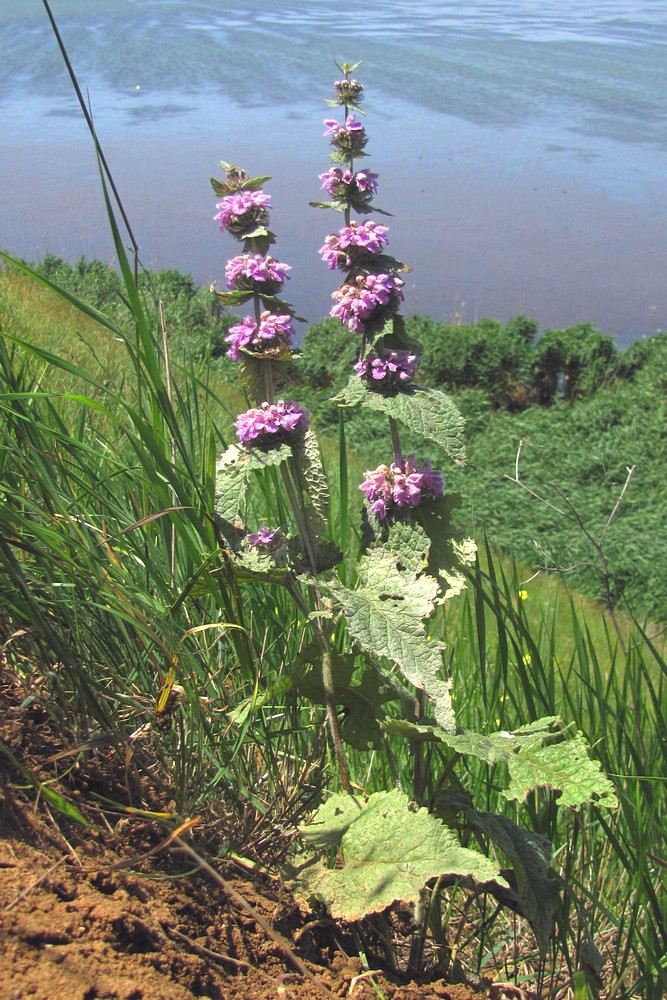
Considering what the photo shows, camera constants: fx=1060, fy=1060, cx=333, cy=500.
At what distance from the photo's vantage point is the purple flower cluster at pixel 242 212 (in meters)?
1.55

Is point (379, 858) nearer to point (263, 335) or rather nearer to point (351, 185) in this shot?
point (263, 335)

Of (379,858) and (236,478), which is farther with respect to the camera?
(236,478)

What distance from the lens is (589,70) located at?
67.3 feet

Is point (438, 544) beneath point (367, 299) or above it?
beneath

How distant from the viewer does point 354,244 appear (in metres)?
1.58

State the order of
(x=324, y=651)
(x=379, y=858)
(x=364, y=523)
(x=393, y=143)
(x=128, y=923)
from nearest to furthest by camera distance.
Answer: (x=128, y=923)
(x=379, y=858)
(x=324, y=651)
(x=364, y=523)
(x=393, y=143)

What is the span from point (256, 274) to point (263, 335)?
0.09 metres

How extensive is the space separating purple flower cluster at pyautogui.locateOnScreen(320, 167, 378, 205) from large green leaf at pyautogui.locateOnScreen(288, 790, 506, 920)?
2.88 feet

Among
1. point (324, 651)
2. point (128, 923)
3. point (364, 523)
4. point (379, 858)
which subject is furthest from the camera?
point (364, 523)

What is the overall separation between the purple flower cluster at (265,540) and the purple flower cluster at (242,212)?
0.45 m

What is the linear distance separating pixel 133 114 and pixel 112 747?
58.2ft

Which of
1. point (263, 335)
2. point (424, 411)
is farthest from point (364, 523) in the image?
point (263, 335)

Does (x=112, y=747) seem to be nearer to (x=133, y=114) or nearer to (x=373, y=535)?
(x=373, y=535)

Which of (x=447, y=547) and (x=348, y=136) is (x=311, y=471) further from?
(x=348, y=136)
